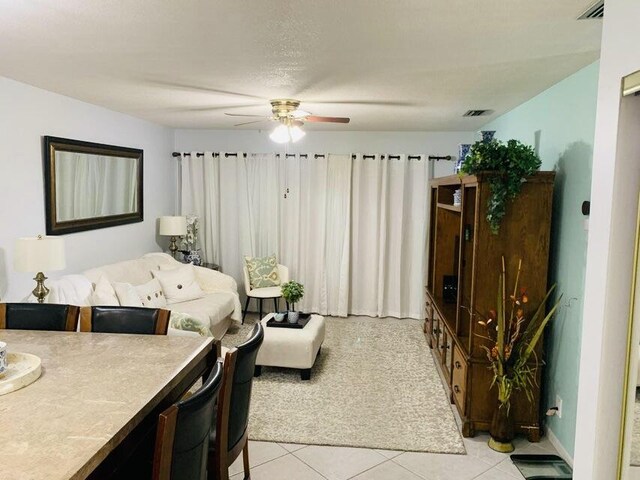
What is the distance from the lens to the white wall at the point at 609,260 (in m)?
1.63

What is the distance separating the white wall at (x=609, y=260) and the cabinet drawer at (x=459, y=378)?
5.36ft

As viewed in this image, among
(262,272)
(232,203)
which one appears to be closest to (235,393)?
(262,272)

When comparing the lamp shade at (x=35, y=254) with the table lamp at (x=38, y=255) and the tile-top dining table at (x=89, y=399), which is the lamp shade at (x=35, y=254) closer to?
the table lamp at (x=38, y=255)

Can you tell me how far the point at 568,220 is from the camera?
3125 millimetres

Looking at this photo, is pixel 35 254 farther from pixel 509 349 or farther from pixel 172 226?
pixel 509 349

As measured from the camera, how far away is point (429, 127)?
581 centimetres

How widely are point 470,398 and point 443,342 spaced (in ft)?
3.52

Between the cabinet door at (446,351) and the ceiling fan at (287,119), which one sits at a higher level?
the ceiling fan at (287,119)

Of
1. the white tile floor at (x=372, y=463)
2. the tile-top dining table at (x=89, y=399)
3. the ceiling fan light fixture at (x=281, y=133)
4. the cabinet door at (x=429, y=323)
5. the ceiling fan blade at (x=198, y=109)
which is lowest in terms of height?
the white tile floor at (x=372, y=463)

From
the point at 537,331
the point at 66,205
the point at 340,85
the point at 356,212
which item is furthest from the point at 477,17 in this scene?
the point at 356,212

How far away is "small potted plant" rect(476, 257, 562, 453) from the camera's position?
124 inches

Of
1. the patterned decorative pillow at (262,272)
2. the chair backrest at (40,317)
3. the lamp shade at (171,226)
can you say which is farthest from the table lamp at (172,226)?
the chair backrest at (40,317)

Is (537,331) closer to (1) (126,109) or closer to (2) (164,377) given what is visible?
(2) (164,377)

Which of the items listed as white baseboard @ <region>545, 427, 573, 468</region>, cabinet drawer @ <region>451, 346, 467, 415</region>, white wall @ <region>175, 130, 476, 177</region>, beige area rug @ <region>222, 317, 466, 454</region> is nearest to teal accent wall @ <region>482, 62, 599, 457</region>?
white baseboard @ <region>545, 427, 573, 468</region>
